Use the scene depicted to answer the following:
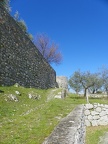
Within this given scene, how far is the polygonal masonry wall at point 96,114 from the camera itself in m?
17.7

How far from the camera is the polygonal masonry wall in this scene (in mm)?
17717

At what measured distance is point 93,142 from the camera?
13367 mm

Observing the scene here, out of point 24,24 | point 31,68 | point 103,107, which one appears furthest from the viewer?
point 24,24

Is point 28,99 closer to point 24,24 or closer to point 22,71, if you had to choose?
point 22,71

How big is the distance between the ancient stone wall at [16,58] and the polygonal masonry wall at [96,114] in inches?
263

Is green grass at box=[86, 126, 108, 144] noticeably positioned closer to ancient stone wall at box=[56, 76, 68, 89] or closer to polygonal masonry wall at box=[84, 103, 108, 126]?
polygonal masonry wall at box=[84, 103, 108, 126]

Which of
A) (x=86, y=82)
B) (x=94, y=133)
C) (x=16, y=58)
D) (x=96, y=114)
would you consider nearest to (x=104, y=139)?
(x=94, y=133)

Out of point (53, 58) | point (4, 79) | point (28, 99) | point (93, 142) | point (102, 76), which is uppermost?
point (53, 58)

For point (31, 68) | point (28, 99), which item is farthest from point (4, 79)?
point (31, 68)

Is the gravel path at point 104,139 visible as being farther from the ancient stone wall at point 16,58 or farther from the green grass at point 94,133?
the ancient stone wall at point 16,58

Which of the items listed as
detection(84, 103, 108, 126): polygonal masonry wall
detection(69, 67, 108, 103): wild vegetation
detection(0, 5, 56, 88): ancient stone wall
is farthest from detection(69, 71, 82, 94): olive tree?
detection(84, 103, 108, 126): polygonal masonry wall

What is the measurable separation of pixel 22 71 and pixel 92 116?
8242 mm

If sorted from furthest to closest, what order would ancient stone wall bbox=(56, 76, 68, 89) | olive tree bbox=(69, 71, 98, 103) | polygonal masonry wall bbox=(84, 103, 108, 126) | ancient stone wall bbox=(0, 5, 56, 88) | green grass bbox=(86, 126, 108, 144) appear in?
ancient stone wall bbox=(56, 76, 68, 89) < olive tree bbox=(69, 71, 98, 103) < ancient stone wall bbox=(0, 5, 56, 88) < polygonal masonry wall bbox=(84, 103, 108, 126) < green grass bbox=(86, 126, 108, 144)

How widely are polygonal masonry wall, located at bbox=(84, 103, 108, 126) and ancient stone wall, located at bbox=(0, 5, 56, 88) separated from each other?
6.68 meters
